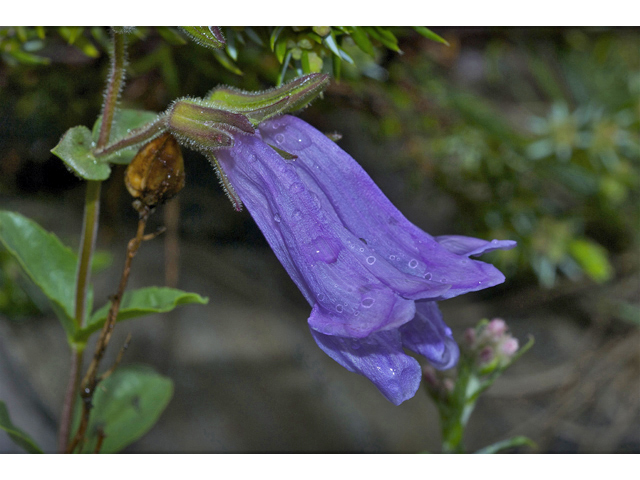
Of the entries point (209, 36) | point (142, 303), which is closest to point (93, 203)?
point (142, 303)

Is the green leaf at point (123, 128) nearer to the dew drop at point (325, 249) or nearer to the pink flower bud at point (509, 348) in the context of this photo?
the dew drop at point (325, 249)

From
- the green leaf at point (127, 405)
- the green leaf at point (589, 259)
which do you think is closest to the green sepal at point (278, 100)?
the green leaf at point (127, 405)

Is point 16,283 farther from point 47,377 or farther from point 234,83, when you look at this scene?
point 234,83

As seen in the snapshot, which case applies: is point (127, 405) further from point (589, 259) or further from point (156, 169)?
point (589, 259)

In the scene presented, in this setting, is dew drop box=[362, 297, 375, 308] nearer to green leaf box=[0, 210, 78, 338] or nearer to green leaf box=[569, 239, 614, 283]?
green leaf box=[0, 210, 78, 338]
